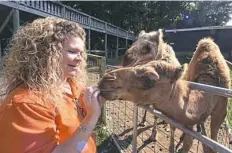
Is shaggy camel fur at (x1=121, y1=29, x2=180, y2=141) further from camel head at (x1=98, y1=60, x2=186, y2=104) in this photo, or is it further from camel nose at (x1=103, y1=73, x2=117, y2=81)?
camel nose at (x1=103, y1=73, x2=117, y2=81)

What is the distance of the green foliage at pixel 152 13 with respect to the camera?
123 feet

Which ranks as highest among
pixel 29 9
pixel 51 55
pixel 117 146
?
pixel 29 9

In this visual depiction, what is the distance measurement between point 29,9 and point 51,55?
11587 millimetres

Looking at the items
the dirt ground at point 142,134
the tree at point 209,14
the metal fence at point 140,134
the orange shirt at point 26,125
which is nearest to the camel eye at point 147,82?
the orange shirt at point 26,125

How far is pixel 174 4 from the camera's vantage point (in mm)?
42094

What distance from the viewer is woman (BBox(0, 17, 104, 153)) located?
1500mm

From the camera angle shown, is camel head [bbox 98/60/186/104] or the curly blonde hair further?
camel head [bbox 98/60/186/104]

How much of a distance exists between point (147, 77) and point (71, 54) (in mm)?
723

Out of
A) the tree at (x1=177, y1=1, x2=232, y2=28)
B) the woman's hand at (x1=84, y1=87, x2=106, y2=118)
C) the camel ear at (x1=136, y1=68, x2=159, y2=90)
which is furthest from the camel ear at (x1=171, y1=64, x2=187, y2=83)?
the tree at (x1=177, y1=1, x2=232, y2=28)

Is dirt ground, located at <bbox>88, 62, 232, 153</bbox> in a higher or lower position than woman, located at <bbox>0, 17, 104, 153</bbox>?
lower

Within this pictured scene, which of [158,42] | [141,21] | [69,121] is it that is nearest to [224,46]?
[141,21]

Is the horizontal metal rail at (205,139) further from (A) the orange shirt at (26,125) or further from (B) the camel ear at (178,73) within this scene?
(A) the orange shirt at (26,125)

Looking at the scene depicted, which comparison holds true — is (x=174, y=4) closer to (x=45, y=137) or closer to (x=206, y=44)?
(x=206, y=44)

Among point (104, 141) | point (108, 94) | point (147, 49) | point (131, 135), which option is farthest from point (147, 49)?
point (108, 94)
